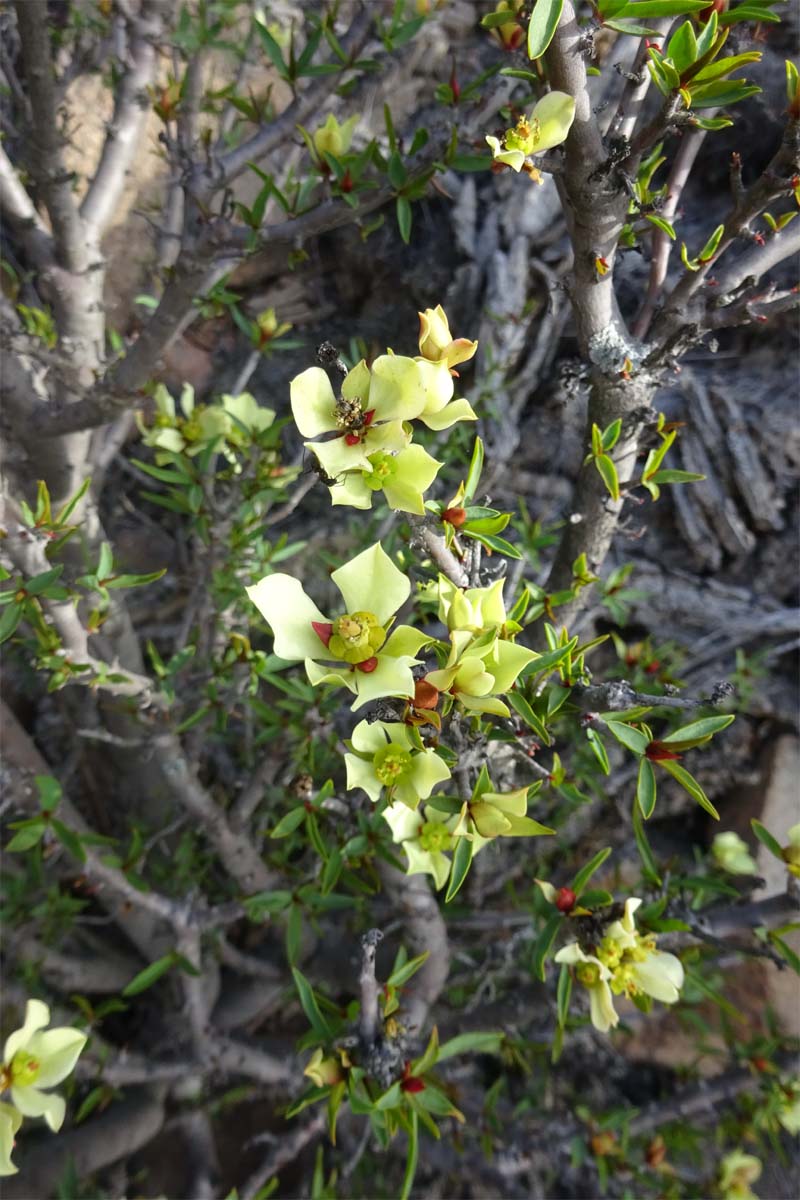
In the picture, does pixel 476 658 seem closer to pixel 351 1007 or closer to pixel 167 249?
pixel 351 1007

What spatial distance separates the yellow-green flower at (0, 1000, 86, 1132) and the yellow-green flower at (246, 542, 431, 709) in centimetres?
62

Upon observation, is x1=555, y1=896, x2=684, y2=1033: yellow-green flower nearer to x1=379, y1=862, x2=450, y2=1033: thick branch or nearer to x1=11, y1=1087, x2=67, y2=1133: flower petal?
x1=379, y1=862, x2=450, y2=1033: thick branch

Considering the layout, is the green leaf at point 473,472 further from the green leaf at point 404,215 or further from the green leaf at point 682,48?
the green leaf at point 404,215

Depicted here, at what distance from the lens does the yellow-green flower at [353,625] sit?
0.60 metres

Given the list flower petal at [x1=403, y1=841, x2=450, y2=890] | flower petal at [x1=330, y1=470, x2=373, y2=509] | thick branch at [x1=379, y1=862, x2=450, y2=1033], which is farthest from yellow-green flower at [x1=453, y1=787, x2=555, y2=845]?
thick branch at [x1=379, y1=862, x2=450, y2=1033]

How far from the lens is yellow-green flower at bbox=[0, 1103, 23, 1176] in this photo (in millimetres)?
740

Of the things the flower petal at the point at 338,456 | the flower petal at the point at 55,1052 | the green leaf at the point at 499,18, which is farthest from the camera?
the flower petal at the point at 55,1052

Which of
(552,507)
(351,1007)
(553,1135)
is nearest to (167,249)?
(552,507)

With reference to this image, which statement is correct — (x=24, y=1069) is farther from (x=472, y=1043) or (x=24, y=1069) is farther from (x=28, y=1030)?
(x=472, y=1043)

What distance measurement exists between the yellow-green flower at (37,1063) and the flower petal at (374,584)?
68cm

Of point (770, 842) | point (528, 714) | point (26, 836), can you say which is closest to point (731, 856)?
point (770, 842)

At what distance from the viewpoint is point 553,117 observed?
2.05ft

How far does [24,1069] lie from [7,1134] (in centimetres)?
11

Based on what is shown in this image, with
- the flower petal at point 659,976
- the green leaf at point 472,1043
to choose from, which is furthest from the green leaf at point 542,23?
the green leaf at point 472,1043
